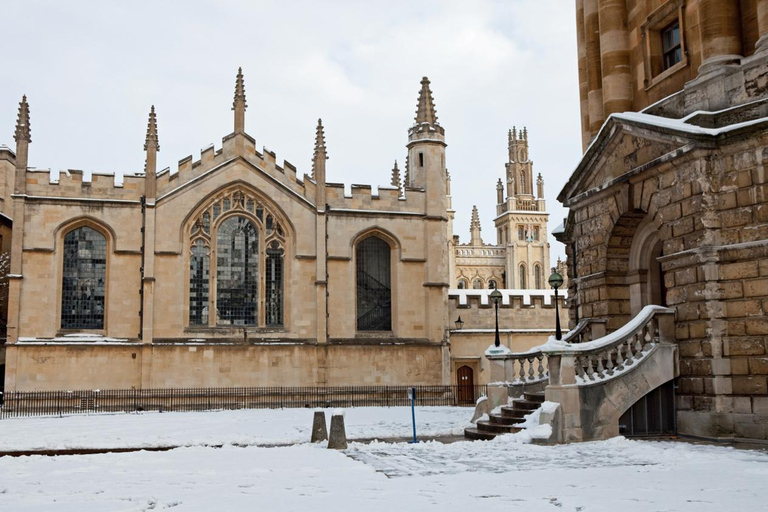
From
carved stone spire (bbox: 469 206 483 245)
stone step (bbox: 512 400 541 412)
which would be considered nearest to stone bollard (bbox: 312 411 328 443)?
stone step (bbox: 512 400 541 412)

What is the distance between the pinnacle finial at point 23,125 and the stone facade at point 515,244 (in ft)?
226

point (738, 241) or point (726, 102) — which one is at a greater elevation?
point (726, 102)

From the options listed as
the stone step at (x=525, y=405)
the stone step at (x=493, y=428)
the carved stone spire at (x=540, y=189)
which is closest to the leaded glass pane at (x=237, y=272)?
the stone step at (x=493, y=428)

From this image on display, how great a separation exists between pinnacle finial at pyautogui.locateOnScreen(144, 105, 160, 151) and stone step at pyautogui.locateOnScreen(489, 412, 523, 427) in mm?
20295

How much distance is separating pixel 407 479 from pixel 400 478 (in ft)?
0.42

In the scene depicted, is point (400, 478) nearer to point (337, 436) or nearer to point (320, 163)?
point (337, 436)

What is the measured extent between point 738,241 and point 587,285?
466 cm

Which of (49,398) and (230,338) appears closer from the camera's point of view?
(49,398)

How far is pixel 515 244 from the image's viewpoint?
9931 cm

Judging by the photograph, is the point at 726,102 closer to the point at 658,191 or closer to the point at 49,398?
the point at 658,191

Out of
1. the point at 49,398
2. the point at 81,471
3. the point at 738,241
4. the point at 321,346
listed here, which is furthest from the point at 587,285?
the point at 49,398

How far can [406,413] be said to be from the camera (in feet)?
83.5

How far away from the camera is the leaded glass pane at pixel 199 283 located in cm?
3209

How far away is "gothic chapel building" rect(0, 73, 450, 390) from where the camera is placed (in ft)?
100
